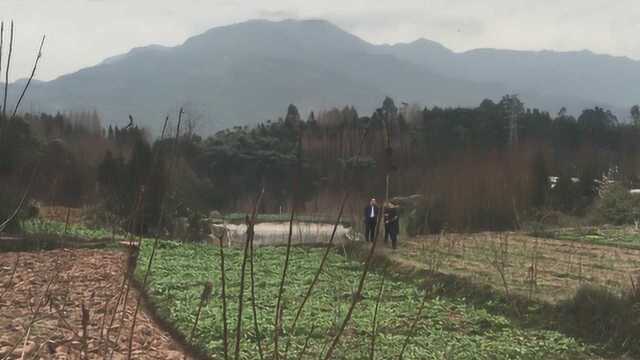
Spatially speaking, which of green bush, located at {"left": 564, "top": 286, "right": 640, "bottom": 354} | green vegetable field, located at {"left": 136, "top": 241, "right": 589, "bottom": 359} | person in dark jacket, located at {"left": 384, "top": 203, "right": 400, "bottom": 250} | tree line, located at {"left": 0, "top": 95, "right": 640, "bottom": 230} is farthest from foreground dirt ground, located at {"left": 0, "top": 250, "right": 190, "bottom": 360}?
person in dark jacket, located at {"left": 384, "top": 203, "right": 400, "bottom": 250}

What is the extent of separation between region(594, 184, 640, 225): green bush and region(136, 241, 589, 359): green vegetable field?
12.3 metres

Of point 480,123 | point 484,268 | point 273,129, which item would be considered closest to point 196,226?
point 484,268

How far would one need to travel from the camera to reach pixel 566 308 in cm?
827

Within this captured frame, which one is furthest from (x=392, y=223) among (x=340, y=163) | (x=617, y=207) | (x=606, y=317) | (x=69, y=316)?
(x=617, y=207)

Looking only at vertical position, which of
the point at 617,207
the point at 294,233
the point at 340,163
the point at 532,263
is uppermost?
the point at 340,163

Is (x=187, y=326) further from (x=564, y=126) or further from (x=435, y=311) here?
(x=564, y=126)

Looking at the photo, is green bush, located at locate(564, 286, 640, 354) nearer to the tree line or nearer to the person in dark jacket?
the tree line

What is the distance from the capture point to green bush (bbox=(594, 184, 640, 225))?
21.3 meters

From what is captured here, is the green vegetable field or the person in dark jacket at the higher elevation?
the person in dark jacket

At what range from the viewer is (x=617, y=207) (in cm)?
2178

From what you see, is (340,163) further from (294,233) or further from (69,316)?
(294,233)

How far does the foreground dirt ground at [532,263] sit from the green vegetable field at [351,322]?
31.0 inches

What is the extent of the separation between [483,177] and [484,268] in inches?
403

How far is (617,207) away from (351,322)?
16.9 m
